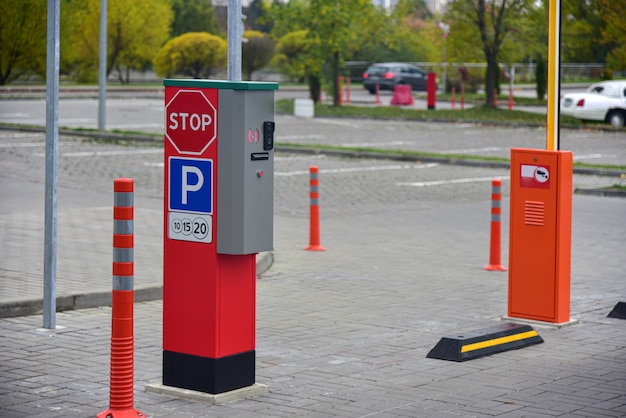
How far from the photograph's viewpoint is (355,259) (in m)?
12.7

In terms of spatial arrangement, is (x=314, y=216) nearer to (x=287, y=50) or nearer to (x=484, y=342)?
(x=484, y=342)

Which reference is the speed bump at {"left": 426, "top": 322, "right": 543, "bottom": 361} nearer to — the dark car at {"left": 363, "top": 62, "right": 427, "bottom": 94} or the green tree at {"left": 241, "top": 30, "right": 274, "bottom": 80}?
the dark car at {"left": 363, "top": 62, "right": 427, "bottom": 94}

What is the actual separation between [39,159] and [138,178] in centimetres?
342

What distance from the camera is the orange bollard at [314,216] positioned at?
13.2 meters

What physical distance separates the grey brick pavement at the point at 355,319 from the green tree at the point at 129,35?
31202 millimetres

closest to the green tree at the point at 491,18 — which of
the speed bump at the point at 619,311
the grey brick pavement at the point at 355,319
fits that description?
the grey brick pavement at the point at 355,319

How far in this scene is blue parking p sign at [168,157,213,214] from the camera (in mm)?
6758

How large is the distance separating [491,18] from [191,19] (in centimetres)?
2866

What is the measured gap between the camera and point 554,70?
939cm

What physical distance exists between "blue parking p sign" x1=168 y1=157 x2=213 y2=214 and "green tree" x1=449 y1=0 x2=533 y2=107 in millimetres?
32547

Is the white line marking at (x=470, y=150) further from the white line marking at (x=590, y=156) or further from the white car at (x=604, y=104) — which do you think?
the white car at (x=604, y=104)

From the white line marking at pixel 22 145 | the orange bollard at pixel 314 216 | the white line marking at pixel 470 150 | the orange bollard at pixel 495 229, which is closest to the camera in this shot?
the orange bollard at pixel 495 229

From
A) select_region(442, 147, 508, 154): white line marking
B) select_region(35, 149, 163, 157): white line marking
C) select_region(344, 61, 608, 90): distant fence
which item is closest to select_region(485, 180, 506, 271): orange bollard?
select_region(35, 149, 163, 157): white line marking

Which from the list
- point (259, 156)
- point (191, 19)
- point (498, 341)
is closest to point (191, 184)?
point (259, 156)
